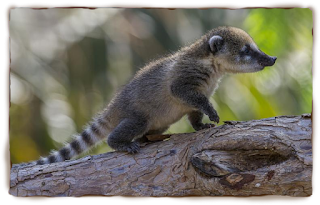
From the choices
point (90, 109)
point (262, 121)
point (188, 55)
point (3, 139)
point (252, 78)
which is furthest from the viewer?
point (90, 109)

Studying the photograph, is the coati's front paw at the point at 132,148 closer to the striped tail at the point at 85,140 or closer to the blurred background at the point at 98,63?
the striped tail at the point at 85,140

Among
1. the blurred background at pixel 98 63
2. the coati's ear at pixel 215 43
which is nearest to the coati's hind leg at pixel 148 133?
the coati's ear at pixel 215 43

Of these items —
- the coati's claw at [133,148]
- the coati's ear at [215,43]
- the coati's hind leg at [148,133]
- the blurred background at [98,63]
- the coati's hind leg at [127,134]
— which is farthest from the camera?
the blurred background at [98,63]

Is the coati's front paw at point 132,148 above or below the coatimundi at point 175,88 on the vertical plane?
below

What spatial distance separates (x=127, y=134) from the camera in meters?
7.07

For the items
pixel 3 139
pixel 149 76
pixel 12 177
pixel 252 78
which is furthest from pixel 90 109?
pixel 3 139

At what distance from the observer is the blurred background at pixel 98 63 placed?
10375mm

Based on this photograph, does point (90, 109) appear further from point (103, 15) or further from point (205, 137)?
point (205, 137)

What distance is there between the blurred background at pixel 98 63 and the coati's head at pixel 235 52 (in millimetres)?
2579

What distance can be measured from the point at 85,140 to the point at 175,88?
6.37 feet

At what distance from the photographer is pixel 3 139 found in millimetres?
5457

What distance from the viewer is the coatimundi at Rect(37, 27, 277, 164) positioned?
23.5 feet

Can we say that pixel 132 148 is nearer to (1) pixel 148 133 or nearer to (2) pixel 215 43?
(1) pixel 148 133

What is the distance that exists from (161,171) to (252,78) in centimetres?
532
